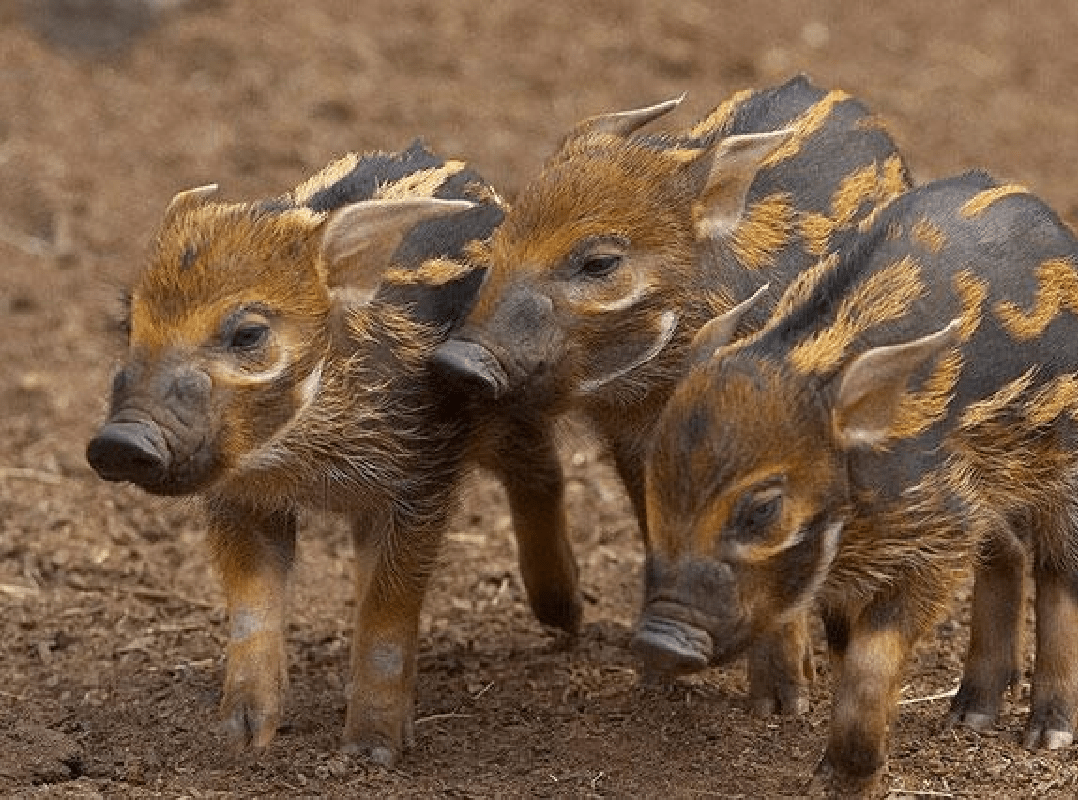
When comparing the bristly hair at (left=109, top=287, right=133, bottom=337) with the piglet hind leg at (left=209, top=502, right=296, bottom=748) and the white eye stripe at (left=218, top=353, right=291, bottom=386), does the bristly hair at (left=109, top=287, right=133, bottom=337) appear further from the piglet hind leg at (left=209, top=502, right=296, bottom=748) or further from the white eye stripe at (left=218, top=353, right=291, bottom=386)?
the piglet hind leg at (left=209, top=502, right=296, bottom=748)

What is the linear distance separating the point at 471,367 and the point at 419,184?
706 millimetres

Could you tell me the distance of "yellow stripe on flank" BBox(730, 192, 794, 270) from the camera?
633 centimetres

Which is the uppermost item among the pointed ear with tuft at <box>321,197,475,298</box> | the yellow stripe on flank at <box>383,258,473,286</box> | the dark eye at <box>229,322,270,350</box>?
the pointed ear with tuft at <box>321,197,475,298</box>

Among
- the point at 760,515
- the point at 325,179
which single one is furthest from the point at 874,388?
the point at 325,179

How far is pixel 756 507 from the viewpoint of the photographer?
202 inches

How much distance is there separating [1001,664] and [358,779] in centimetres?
180

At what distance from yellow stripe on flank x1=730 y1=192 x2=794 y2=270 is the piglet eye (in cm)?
38

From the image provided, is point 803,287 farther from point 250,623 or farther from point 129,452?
point 250,623

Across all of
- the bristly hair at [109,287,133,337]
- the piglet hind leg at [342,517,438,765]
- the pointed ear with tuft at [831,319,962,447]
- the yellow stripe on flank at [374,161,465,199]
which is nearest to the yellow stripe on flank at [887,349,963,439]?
the pointed ear with tuft at [831,319,962,447]

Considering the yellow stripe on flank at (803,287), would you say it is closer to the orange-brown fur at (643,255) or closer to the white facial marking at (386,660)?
the orange-brown fur at (643,255)

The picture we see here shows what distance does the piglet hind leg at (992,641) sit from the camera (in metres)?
6.25

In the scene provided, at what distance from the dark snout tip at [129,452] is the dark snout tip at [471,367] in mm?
789

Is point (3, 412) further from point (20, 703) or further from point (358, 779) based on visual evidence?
point (358, 779)

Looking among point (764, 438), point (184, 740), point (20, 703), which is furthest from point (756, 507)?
point (20, 703)
